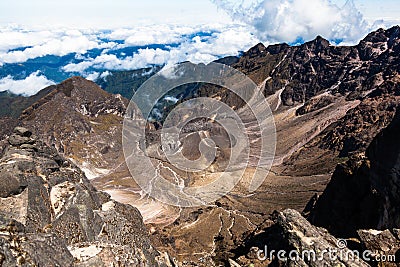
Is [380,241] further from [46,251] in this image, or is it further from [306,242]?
[46,251]

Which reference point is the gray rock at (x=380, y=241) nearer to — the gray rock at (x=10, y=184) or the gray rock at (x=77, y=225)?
the gray rock at (x=77, y=225)

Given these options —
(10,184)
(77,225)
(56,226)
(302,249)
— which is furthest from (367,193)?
(10,184)

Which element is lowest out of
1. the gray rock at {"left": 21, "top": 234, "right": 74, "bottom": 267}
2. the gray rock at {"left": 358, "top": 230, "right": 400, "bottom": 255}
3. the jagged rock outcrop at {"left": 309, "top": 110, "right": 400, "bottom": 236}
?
the jagged rock outcrop at {"left": 309, "top": 110, "right": 400, "bottom": 236}

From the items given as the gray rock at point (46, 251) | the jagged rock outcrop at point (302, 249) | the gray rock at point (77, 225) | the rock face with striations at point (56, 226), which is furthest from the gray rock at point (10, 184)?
the jagged rock outcrop at point (302, 249)

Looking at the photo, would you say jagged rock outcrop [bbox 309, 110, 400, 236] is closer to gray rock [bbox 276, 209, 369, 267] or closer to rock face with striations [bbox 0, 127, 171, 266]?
gray rock [bbox 276, 209, 369, 267]

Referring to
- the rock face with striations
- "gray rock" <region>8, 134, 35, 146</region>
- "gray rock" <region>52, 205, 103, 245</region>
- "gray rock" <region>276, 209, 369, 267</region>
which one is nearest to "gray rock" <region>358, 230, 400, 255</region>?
"gray rock" <region>276, 209, 369, 267</region>
